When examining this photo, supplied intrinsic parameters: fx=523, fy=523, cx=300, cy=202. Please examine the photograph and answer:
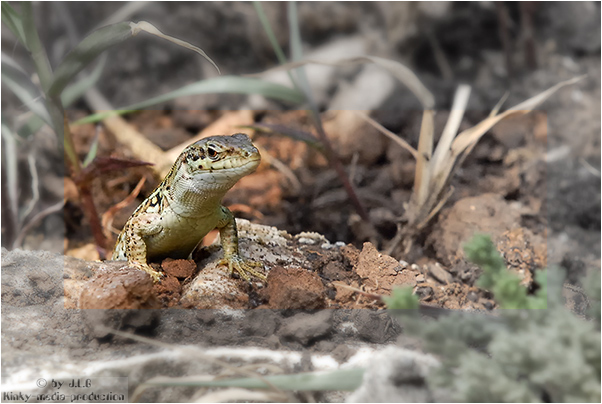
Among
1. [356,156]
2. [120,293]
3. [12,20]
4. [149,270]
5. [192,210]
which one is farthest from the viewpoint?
[356,156]

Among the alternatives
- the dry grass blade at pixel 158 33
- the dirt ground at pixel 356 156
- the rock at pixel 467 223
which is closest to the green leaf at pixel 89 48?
the dry grass blade at pixel 158 33

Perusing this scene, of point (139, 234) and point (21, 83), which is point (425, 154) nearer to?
point (139, 234)

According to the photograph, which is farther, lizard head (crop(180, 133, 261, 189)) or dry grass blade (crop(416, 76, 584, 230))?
dry grass blade (crop(416, 76, 584, 230))

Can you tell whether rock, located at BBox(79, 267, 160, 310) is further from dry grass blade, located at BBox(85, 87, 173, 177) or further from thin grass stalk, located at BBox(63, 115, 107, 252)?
dry grass blade, located at BBox(85, 87, 173, 177)

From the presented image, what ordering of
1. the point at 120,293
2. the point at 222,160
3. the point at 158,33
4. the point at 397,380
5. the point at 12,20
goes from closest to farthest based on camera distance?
the point at 397,380 < the point at 120,293 < the point at 158,33 < the point at 222,160 < the point at 12,20

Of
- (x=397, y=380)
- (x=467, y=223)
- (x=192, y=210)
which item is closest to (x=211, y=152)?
(x=192, y=210)

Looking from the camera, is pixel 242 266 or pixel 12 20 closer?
pixel 242 266

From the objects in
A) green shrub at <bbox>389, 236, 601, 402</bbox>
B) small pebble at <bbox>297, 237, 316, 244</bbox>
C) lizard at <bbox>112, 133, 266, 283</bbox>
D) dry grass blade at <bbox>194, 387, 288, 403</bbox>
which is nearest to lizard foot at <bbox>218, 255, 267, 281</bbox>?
lizard at <bbox>112, 133, 266, 283</bbox>
